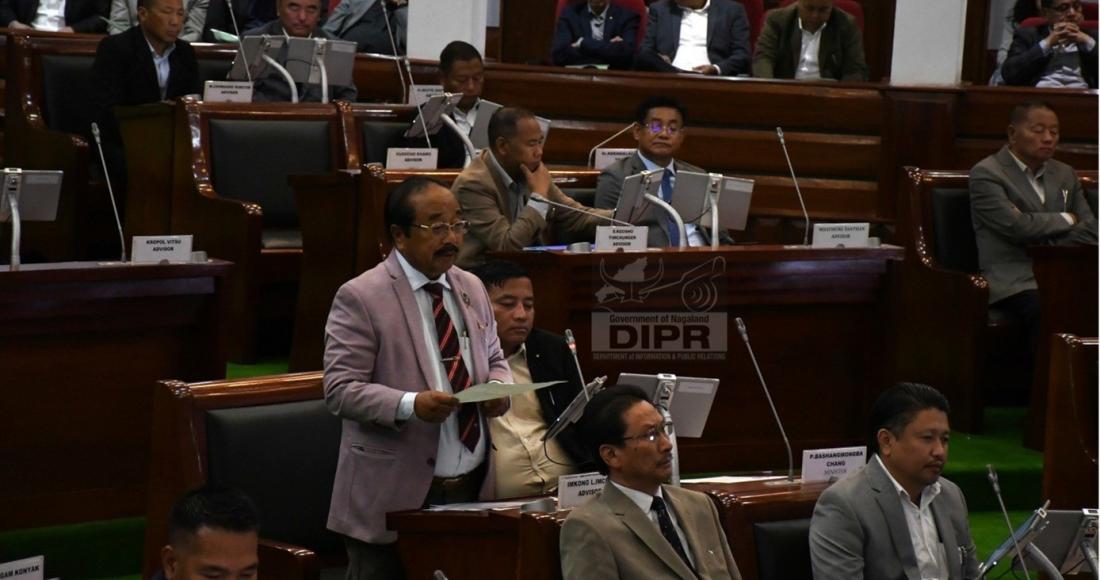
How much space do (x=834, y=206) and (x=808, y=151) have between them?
0.78 feet

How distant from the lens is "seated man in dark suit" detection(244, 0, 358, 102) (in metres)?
6.77

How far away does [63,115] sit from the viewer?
21.0 ft

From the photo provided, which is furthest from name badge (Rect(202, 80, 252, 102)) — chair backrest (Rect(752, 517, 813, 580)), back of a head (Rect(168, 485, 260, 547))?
back of a head (Rect(168, 485, 260, 547))

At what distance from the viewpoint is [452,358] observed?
10.5ft

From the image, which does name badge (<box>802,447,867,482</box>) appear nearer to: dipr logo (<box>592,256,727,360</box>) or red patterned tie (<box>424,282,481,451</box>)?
red patterned tie (<box>424,282,481,451</box>)

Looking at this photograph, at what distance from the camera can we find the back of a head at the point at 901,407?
331 centimetres

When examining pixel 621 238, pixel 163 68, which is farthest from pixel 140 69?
pixel 621 238

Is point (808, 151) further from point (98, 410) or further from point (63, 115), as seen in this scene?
point (98, 410)

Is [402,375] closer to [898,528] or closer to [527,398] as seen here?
[527,398]

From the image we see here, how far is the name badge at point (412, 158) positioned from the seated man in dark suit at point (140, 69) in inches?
40.5

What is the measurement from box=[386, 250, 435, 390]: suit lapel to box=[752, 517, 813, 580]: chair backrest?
640 mm

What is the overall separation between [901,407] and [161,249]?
6.25 feet

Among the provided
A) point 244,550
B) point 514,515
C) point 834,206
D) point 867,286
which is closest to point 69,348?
point 514,515

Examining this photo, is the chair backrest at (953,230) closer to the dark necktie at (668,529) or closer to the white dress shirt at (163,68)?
the white dress shirt at (163,68)
